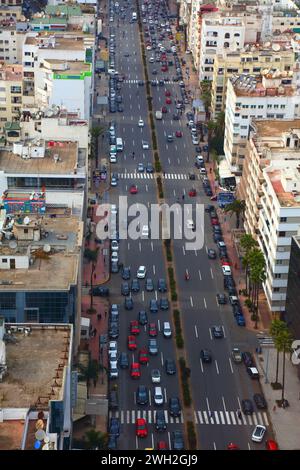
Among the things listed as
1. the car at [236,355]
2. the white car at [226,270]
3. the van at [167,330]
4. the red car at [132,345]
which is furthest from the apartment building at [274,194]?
the red car at [132,345]

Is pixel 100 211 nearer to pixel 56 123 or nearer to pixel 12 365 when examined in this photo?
pixel 56 123

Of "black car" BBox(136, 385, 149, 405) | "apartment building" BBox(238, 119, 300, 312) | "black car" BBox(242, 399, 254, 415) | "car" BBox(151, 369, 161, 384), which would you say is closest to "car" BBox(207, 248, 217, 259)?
"apartment building" BBox(238, 119, 300, 312)

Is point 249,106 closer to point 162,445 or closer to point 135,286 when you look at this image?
point 135,286

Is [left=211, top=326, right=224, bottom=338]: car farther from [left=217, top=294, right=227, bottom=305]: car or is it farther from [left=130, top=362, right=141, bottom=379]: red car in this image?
[left=130, top=362, right=141, bottom=379]: red car

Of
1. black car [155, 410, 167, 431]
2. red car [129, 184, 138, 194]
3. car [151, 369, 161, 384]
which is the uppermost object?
red car [129, 184, 138, 194]

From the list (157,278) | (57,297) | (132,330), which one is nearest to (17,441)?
(57,297)

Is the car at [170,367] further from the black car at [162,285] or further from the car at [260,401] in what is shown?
the black car at [162,285]
